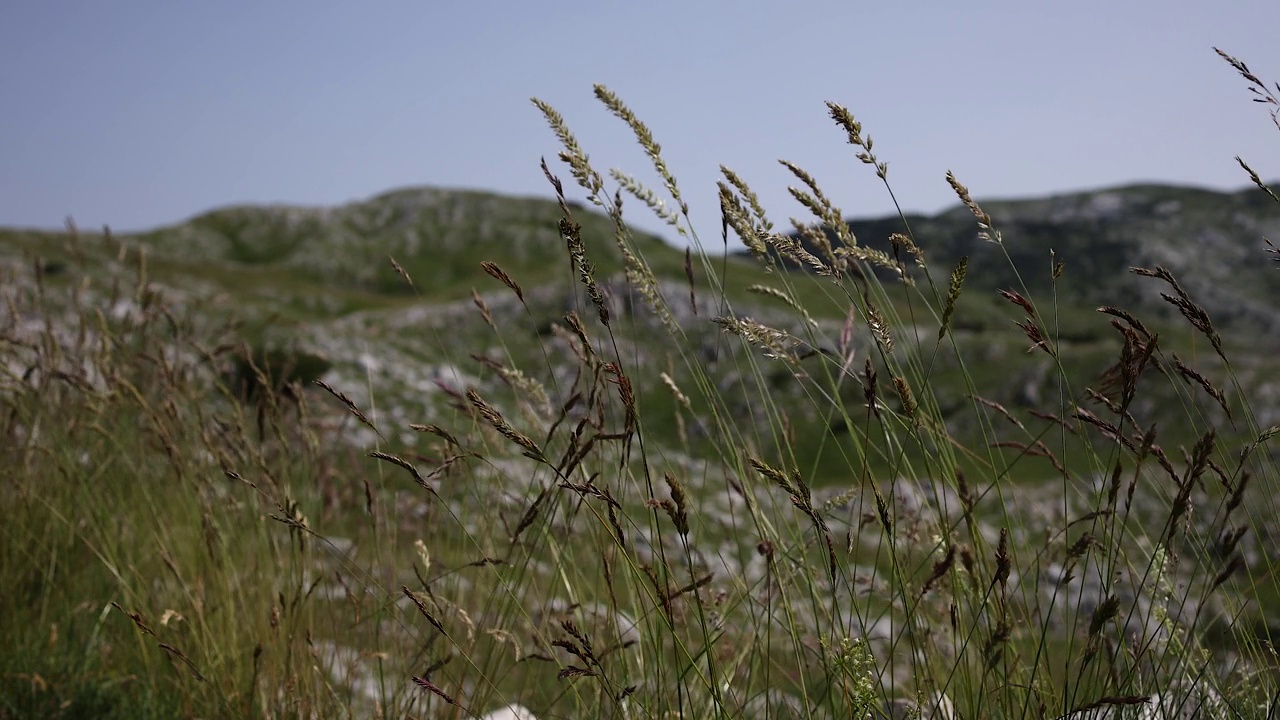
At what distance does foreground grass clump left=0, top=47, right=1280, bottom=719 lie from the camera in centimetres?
150

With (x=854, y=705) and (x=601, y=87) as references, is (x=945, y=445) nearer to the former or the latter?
(x=854, y=705)

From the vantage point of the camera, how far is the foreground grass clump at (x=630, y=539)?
150 centimetres

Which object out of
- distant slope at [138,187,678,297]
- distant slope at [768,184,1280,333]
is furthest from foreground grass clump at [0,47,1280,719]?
distant slope at [768,184,1280,333]

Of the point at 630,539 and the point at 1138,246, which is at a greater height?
the point at 1138,246

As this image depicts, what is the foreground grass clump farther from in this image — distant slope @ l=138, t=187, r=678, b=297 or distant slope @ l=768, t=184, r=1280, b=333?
distant slope @ l=768, t=184, r=1280, b=333

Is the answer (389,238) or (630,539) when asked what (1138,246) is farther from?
(630,539)

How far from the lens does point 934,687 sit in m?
1.75

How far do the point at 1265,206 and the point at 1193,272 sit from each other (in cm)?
1222

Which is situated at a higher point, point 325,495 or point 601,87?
point 601,87

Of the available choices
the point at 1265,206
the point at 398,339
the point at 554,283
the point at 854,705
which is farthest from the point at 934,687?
the point at 1265,206

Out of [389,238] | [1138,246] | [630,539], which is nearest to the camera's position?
[630,539]

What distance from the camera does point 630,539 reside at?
1.83m

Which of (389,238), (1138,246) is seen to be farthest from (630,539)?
(1138,246)

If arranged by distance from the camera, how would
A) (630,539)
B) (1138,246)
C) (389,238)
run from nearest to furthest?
(630,539) < (389,238) < (1138,246)
